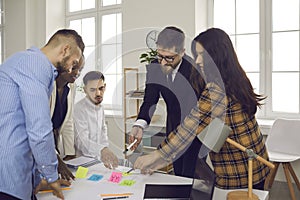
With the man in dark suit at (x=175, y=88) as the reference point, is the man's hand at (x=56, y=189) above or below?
below

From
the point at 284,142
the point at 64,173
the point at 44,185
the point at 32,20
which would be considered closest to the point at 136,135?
the point at 64,173

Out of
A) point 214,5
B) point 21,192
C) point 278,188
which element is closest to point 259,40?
point 214,5

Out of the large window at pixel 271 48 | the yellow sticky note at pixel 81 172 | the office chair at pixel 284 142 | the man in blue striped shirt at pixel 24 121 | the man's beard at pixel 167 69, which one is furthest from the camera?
the large window at pixel 271 48

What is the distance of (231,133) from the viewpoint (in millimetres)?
1501

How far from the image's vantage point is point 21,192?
126 centimetres

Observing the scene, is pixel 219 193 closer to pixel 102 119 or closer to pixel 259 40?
pixel 102 119

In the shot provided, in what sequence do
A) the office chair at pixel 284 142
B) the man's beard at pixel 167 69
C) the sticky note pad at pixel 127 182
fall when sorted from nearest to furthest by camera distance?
the sticky note pad at pixel 127 182 → the man's beard at pixel 167 69 → the office chair at pixel 284 142

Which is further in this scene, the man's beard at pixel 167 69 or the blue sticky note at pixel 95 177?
the man's beard at pixel 167 69

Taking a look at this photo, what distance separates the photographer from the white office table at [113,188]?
1.45m

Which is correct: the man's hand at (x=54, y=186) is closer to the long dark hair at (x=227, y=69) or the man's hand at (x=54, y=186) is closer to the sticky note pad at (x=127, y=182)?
the sticky note pad at (x=127, y=182)

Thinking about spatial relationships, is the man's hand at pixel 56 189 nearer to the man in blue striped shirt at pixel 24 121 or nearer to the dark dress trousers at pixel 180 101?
the man in blue striped shirt at pixel 24 121

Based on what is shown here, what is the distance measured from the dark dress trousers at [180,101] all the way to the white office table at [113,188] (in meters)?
0.30

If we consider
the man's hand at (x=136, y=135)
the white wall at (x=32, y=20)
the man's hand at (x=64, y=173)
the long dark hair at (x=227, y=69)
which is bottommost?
the man's hand at (x=64, y=173)

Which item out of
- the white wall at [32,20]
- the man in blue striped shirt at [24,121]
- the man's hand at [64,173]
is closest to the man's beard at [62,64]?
the man in blue striped shirt at [24,121]
